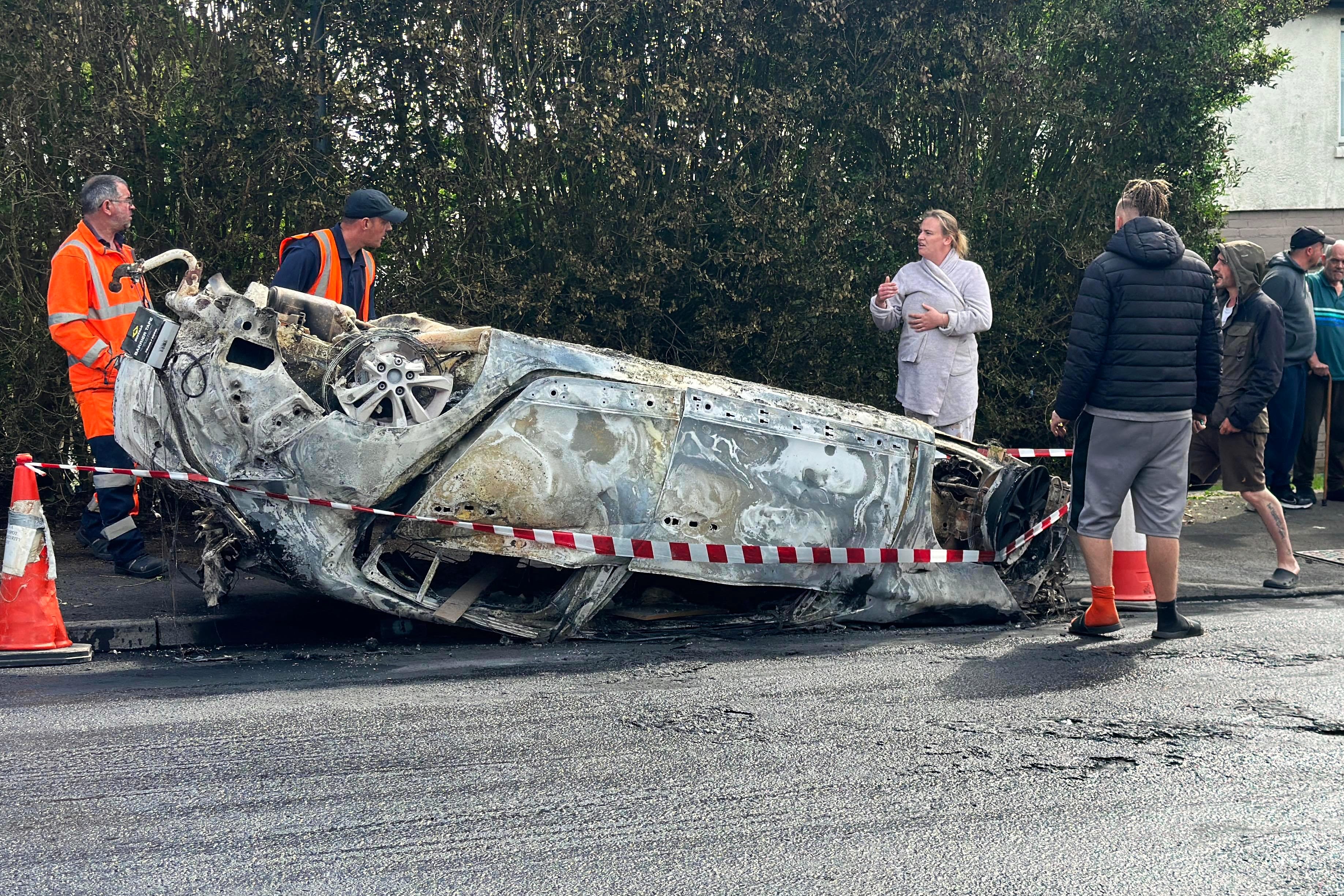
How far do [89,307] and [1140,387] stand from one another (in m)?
5.40

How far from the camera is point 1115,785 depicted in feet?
13.0

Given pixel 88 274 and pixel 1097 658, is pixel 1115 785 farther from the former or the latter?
pixel 88 274

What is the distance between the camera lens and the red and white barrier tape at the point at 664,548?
216 inches

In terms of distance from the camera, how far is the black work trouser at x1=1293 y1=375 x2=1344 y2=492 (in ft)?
34.1

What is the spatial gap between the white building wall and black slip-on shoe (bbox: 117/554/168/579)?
42.7 ft

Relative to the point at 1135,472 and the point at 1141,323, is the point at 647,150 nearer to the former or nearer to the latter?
the point at 1141,323

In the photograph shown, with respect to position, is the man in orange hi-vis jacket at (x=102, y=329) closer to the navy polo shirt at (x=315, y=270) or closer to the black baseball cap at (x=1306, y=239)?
the navy polo shirt at (x=315, y=270)

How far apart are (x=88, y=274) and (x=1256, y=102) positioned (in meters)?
13.7

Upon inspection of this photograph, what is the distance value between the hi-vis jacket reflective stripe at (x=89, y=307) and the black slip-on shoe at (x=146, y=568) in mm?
960

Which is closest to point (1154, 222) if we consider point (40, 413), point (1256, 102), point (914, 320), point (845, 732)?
point (914, 320)

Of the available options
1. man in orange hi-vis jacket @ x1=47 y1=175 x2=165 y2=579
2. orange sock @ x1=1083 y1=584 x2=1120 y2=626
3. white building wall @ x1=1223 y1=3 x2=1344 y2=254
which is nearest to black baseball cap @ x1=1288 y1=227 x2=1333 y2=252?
orange sock @ x1=1083 y1=584 x2=1120 y2=626

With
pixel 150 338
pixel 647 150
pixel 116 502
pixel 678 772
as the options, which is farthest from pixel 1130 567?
pixel 116 502

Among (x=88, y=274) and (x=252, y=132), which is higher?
(x=252, y=132)

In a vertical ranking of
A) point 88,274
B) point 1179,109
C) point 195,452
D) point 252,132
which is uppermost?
point 1179,109
